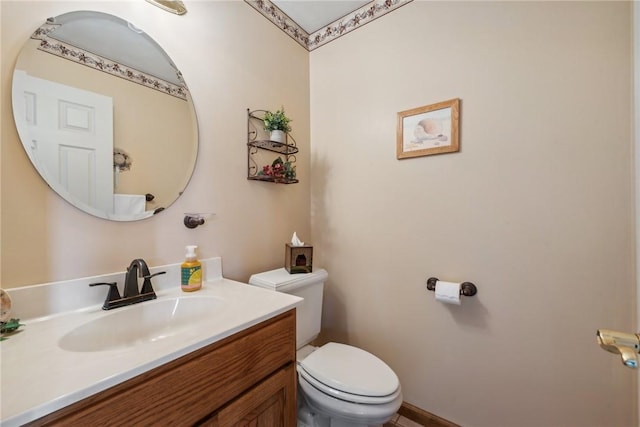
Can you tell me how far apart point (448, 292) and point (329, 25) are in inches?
72.0

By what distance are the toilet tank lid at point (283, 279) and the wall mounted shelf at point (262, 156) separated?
0.53 meters

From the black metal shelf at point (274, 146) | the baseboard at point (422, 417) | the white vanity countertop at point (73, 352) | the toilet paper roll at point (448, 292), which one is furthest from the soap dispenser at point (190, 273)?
the baseboard at point (422, 417)

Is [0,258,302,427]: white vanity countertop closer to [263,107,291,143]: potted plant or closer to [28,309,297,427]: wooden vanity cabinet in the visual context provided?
[28,309,297,427]: wooden vanity cabinet

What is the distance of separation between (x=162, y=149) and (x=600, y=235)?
71.6 inches

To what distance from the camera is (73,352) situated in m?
0.57

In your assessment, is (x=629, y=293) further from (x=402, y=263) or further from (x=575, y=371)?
(x=402, y=263)

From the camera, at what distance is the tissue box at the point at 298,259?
1365 mm

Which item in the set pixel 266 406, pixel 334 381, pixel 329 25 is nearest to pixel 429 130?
pixel 329 25

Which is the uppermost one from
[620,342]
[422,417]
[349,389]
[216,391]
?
[620,342]

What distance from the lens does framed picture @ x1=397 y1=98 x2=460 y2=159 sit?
1.26 meters

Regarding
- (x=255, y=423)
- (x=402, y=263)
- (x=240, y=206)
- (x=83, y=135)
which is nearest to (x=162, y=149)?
(x=83, y=135)

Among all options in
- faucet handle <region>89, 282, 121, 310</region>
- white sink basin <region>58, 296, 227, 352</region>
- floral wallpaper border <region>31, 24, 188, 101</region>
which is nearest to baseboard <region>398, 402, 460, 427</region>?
white sink basin <region>58, 296, 227, 352</region>

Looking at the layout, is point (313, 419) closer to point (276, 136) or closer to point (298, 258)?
point (298, 258)

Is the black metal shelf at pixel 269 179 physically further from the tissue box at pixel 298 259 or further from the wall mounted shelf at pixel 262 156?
the tissue box at pixel 298 259
